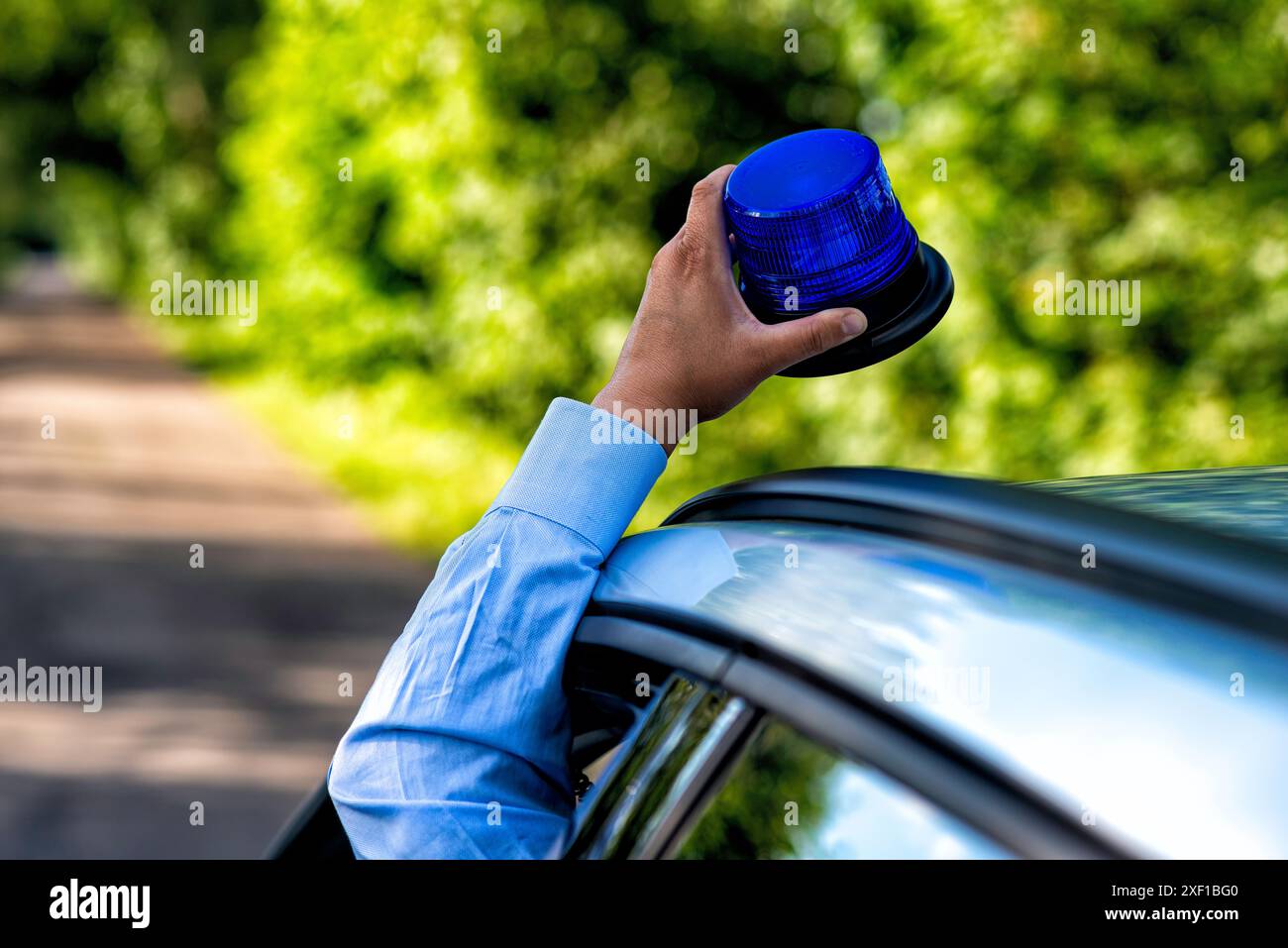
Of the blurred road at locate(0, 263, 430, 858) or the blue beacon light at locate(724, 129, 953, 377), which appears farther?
the blurred road at locate(0, 263, 430, 858)

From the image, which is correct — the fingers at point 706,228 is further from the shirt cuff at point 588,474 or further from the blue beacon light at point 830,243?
the shirt cuff at point 588,474

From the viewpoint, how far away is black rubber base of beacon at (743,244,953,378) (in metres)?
1.43

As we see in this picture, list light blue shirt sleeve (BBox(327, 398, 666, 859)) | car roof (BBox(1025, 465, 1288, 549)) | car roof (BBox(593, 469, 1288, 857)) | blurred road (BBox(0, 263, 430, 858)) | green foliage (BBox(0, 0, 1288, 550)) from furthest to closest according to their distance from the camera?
green foliage (BBox(0, 0, 1288, 550)) → blurred road (BBox(0, 263, 430, 858)) → light blue shirt sleeve (BBox(327, 398, 666, 859)) → car roof (BBox(1025, 465, 1288, 549)) → car roof (BBox(593, 469, 1288, 857))

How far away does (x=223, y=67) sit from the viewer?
2741 centimetres

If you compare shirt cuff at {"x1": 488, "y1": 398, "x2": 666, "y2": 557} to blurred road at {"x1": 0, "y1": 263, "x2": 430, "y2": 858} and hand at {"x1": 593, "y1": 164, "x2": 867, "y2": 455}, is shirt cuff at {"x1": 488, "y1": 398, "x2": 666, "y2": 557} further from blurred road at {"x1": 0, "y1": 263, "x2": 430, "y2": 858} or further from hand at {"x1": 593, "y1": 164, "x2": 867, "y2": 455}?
blurred road at {"x1": 0, "y1": 263, "x2": 430, "y2": 858}

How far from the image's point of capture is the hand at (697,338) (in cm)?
145

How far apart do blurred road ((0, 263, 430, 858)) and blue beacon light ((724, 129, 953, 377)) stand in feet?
12.3

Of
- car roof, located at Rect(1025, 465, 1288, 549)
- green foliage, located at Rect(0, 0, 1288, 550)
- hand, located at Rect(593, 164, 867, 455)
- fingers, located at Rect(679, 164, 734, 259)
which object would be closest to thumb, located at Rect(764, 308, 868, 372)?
hand, located at Rect(593, 164, 867, 455)

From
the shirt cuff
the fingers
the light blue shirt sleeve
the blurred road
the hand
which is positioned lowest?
the blurred road

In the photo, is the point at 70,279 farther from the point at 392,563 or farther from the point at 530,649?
the point at 530,649

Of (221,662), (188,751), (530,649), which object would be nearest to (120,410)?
(221,662)

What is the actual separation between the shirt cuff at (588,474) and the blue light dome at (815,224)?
22 centimetres

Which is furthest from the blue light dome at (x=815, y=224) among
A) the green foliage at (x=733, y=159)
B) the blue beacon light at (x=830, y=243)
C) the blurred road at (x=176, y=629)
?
the green foliage at (x=733, y=159)

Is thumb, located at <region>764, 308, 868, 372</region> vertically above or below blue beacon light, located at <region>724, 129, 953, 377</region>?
below
